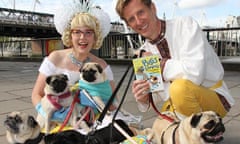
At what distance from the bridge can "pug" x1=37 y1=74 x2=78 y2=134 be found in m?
41.3

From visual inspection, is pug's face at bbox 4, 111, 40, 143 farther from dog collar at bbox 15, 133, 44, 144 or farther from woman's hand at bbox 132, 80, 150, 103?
A: woman's hand at bbox 132, 80, 150, 103

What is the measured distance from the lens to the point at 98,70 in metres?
3.27

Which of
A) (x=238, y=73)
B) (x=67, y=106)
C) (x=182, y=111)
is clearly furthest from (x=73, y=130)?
(x=238, y=73)

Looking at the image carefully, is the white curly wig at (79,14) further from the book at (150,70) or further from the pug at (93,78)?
the book at (150,70)

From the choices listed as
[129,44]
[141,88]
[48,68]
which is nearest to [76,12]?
[48,68]

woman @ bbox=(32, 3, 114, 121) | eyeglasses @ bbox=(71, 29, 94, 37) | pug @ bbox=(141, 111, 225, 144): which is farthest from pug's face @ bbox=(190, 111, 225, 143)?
eyeglasses @ bbox=(71, 29, 94, 37)

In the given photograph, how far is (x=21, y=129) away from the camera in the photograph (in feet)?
7.89

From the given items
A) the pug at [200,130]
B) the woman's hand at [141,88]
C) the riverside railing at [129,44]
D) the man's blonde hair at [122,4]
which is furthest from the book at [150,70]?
the riverside railing at [129,44]

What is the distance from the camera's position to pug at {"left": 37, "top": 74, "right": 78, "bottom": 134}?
118 inches

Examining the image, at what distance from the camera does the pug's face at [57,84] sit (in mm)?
Result: 2984

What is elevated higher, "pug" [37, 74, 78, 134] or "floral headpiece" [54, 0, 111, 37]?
"floral headpiece" [54, 0, 111, 37]

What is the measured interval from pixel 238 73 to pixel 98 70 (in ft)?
25.3

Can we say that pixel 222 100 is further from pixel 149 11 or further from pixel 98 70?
pixel 98 70

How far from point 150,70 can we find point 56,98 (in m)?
1.08
